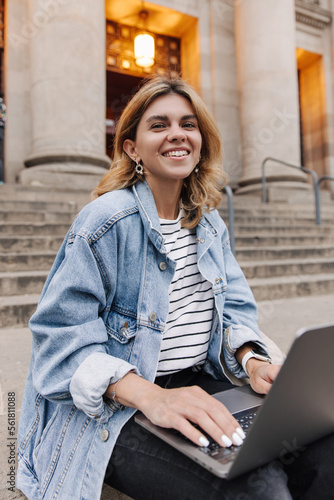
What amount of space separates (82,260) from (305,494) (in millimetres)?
880

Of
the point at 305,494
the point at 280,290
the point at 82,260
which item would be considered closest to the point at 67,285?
the point at 82,260

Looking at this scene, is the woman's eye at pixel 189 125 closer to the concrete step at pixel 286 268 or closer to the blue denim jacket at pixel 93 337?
the blue denim jacket at pixel 93 337

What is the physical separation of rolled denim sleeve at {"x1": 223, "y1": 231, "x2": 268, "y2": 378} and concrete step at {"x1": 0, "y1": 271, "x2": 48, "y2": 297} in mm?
2298

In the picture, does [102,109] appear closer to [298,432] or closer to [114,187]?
[114,187]

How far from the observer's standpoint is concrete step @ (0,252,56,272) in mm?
3770

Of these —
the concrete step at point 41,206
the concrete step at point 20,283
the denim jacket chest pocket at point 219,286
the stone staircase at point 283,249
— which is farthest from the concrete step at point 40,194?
the denim jacket chest pocket at point 219,286

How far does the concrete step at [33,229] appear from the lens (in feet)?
14.3

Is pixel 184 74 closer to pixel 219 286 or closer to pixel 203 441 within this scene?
pixel 219 286

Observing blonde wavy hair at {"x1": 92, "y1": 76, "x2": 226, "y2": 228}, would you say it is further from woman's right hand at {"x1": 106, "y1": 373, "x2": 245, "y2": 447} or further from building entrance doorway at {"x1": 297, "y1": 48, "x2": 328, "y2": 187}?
building entrance doorway at {"x1": 297, "y1": 48, "x2": 328, "y2": 187}

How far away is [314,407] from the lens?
0.97m

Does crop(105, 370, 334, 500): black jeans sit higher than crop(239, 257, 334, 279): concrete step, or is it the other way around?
crop(239, 257, 334, 279): concrete step

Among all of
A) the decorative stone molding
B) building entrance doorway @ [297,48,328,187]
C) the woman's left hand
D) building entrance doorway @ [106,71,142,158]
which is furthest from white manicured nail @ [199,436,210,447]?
the decorative stone molding

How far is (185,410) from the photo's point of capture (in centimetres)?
98

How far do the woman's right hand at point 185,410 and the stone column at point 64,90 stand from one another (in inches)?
219
